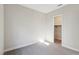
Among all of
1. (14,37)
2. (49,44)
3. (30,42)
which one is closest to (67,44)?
(49,44)

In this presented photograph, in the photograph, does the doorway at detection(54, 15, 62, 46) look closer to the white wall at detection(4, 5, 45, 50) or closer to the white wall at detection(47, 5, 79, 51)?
the white wall at detection(47, 5, 79, 51)

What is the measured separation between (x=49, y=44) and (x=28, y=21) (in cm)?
95

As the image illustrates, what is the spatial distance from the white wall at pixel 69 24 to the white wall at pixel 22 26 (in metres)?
0.30

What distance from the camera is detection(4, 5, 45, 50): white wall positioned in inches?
92.0

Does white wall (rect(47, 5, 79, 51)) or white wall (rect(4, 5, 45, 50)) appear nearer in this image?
white wall (rect(4, 5, 45, 50))

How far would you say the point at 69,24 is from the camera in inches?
114

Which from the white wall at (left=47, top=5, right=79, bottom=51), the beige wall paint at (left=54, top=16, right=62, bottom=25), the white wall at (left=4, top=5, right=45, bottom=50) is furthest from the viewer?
the beige wall paint at (left=54, top=16, right=62, bottom=25)

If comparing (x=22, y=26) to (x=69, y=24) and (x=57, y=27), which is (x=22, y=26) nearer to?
(x=57, y=27)

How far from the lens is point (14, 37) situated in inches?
97.3

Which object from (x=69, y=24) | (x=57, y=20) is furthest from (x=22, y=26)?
(x=69, y=24)

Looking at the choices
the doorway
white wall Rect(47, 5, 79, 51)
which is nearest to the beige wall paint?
the doorway

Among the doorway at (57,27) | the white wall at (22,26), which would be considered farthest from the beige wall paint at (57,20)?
the white wall at (22,26)

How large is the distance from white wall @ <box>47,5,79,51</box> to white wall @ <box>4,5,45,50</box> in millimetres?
305

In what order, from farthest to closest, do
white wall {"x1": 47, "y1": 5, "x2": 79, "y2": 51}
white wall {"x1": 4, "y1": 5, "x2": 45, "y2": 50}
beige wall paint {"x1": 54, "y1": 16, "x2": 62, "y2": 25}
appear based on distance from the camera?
beige wall paint {"x1": 54, "y1": 16, "x2": 62, "y2": 25} → white wall {"x1": 47, "y1": 5, "x2": 79, "y2": 51} → white wall {"x1": 4, "y1": 5, "x2": 45, "y2": 50}
